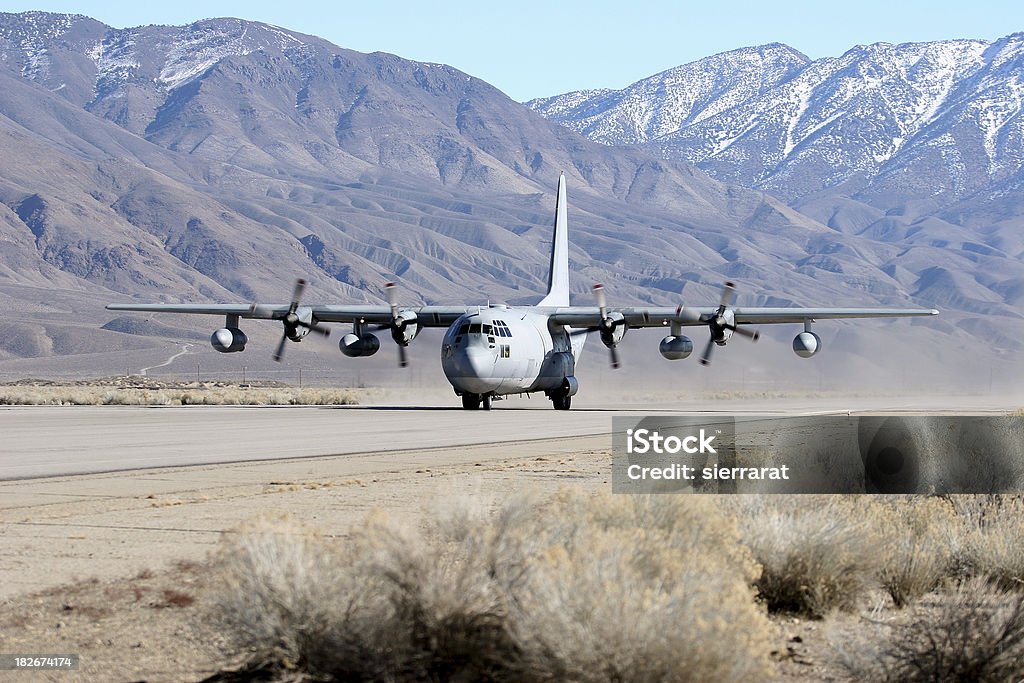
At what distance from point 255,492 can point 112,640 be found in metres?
9.33

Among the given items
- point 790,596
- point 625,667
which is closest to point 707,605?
point 625,667

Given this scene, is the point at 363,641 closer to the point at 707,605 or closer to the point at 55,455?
the point at 707,605

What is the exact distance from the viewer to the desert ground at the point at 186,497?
10.2m

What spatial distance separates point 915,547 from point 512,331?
36.8m

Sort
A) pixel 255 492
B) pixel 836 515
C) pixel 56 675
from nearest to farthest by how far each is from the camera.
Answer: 1. pixel 56 675
2. pixel 836 515
3. pixel 255 492

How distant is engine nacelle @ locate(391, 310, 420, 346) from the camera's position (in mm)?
53875

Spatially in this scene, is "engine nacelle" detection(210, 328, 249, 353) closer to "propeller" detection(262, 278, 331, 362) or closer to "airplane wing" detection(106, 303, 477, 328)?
"propeller" detection(262, 278, 331, 362)

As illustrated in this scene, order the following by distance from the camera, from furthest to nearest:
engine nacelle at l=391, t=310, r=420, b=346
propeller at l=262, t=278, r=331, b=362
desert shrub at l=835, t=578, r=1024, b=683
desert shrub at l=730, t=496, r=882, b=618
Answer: engine nacelle at l=391, t=310, r=420, b=346 < propeller at l=262, t=278, r=331, b=362 < desert shrub at l=730, t=496, r=882, b=618 < desert shrub at l=835, t=578, r=1024, b=683

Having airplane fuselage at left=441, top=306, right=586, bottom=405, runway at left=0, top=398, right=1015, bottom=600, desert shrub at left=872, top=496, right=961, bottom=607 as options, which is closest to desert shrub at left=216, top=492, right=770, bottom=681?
runway at left=0, top=398, right=1015, bottom=600

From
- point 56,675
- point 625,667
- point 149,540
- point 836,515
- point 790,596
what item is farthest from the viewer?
point 149,540

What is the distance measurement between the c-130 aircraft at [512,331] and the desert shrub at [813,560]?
115ft

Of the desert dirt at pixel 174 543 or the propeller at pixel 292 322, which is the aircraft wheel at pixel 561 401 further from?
the desert dirt at pixel 174 543

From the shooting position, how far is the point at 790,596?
11.2 meters

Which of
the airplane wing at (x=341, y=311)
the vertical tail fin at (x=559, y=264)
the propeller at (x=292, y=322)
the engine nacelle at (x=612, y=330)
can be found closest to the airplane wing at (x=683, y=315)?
the engine nacelle at (x=612, y=330)
